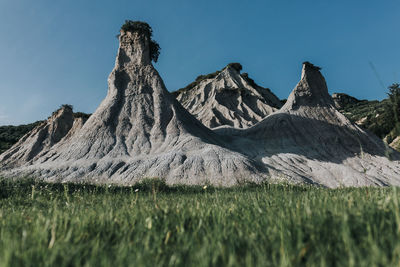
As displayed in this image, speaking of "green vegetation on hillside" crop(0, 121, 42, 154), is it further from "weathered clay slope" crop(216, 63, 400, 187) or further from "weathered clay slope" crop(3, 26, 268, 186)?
"weathered clay slope" crop(216, 63, 400, 187)

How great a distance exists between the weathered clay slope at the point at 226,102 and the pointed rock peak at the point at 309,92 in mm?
10158

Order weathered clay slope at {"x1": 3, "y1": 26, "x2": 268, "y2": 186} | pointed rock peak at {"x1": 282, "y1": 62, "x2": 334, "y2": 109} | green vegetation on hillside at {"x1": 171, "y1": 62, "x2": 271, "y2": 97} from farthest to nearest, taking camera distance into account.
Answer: green vegetation on hillside at {"x1": 171, "y1": 62, "x2": 271, "y2": 97}
pointed rock peak at {"x1": 282, "y1": 62, "x2": 334, "y2": 109}
weathered clay slope at {"x1": 3, "y1": 26, "x2": 268, "y2": 186}

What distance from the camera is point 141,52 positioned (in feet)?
113

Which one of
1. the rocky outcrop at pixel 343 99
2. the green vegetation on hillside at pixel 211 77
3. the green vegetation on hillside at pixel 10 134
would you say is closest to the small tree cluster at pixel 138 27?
the green vegetation on hillside at pixel 211 77

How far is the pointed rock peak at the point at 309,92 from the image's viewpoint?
126 feet

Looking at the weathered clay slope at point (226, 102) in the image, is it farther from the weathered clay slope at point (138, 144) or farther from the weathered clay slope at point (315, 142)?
the weathered clay slope at point (138, 144)

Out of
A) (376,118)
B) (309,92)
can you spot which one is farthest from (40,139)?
(376,118)

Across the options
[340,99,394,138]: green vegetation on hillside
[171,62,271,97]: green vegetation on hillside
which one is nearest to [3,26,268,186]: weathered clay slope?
[340,99,394,138]: green vegetation on hillside

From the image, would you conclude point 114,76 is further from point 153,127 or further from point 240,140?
point 240,140

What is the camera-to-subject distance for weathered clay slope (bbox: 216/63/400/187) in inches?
1070

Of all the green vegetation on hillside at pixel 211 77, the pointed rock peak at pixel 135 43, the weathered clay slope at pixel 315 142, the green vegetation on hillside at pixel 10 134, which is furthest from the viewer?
the green vegetation on hillside at pixel 211 77

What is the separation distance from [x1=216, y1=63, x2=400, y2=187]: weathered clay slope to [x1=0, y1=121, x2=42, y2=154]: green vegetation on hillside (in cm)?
5237

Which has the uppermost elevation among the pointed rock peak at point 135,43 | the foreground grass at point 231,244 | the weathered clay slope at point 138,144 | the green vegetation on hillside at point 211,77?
the green vegetation on hillside at point 211,77

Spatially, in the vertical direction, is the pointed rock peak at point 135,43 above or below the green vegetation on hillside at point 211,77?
below
